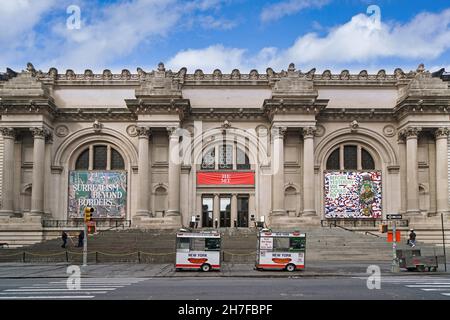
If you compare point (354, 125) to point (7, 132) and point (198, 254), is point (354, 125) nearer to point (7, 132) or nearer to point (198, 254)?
point (198, 254)

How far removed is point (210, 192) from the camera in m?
58.7

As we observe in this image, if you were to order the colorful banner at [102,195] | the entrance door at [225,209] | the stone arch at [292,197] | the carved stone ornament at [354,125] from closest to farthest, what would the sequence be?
the stone arch at [292,197]
the carved stone ornament at [354,125]
the colorful banner at [102,195]
the entrance door at [225,209]

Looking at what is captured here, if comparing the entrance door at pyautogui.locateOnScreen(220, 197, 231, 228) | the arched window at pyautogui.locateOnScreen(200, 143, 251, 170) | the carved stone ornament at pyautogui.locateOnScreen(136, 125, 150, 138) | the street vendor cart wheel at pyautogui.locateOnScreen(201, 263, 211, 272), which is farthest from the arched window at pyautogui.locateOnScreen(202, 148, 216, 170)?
the street vendor cart wheel at pyautogui.locateOnScreen(201, 263, 211, 272)

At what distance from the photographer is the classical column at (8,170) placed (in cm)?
5512

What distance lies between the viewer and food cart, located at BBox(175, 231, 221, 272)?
33.8m

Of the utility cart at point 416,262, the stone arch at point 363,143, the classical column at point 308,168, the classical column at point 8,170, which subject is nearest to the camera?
the utility cart at point 416,262

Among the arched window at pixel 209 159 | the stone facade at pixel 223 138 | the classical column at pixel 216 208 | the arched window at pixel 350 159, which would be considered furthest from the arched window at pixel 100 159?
the arched window at pixel 350 159

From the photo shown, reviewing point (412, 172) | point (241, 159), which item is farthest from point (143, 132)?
point (412, 172)

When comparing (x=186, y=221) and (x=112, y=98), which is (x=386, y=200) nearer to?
(x=186, y=221)

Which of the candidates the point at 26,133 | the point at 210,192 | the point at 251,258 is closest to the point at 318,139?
the point at 210,192

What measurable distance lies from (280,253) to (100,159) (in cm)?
3029

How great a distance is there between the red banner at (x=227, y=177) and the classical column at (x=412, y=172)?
1410 cm

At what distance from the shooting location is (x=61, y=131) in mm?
58938

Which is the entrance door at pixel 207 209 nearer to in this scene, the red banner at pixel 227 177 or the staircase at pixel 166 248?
the red banner at pixel 227 177
